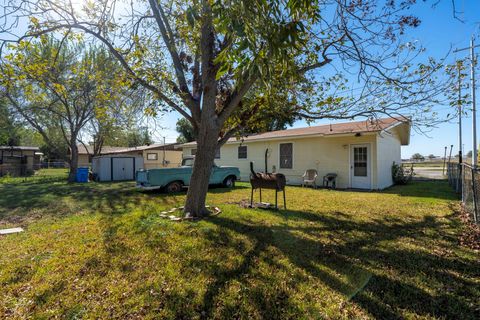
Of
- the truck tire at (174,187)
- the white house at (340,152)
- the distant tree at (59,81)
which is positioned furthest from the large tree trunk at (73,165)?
the white house at (340,152)

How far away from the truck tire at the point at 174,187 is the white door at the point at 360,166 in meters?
8.15

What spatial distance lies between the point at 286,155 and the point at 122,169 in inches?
471

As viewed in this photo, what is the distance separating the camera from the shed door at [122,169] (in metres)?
17.7

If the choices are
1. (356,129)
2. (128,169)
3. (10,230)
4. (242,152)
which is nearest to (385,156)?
(356,129)

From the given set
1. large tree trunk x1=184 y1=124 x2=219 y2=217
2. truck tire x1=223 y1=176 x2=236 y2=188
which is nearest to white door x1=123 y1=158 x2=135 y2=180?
truck tire x1=223 y1=176 x2=236 y2=188

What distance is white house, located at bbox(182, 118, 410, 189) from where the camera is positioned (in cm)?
1133

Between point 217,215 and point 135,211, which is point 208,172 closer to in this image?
point 217,215

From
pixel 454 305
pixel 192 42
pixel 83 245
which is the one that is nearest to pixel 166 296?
pixel 83 245

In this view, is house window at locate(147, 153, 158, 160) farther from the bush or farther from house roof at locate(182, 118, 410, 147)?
the bush

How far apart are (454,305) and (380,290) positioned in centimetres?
66

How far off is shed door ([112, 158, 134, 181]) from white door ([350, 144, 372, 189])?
15.0 meters

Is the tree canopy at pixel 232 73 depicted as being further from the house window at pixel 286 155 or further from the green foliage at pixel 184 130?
the green foliage at pixel 184 130

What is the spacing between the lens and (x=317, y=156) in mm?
13031

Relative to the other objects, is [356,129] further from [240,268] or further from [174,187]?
[240,268]
